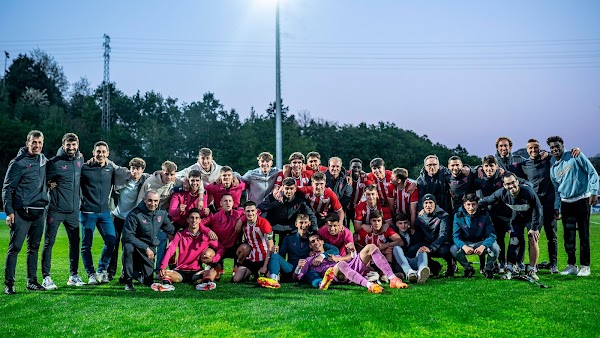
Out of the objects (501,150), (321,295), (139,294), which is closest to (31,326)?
(139,294)

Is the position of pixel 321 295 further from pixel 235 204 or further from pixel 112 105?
pixel 112 105

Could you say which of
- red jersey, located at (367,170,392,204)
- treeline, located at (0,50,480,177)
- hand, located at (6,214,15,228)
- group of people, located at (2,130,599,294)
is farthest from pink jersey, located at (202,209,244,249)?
treeline, located at (0,50,480,177)

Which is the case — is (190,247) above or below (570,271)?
above

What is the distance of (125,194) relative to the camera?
23.8 feet

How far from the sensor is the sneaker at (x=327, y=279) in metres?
6.43

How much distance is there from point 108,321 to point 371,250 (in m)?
3.24

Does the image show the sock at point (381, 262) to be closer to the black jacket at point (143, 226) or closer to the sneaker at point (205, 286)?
the sneaker at point (205, 286)

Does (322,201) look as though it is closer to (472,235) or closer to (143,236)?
(472,235)

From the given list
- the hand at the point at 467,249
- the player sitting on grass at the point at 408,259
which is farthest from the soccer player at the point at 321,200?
the hand at the point at 467,249

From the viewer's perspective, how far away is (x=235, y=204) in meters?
7.69

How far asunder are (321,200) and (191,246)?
1.86 metres

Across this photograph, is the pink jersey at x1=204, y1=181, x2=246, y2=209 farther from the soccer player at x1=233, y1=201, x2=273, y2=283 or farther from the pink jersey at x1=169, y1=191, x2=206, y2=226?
the soccer player at x1=233, y1=201, x2=273, y2=283

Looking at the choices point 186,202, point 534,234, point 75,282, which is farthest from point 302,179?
point 75,282

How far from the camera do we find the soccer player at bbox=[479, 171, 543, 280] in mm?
7016
